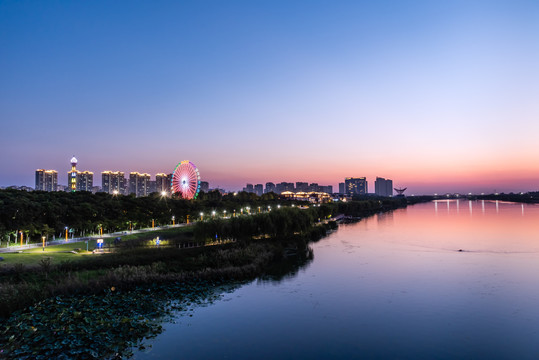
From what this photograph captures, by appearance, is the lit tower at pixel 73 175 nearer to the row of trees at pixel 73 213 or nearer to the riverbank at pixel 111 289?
the row of trees at pixel 73 213

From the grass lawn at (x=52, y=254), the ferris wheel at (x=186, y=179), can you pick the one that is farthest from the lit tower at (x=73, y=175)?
the grass lawn at (x=52, y=254)

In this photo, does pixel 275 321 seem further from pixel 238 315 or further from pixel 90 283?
pixel 90 283

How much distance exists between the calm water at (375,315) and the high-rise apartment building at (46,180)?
18356 cm

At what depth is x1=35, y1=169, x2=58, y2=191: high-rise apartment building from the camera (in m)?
180

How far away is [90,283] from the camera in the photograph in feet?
80.8

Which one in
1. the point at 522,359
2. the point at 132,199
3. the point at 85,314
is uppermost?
the point at 132,199

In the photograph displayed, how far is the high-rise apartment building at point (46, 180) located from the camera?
591 ft

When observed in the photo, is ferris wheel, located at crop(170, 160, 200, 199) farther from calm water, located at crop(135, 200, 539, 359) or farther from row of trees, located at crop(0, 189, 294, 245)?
calm water, located at crop(135, 200, 539, 359)

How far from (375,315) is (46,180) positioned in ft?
654

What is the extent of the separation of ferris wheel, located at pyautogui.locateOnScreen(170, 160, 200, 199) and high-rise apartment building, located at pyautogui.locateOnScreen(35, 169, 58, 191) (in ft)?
419

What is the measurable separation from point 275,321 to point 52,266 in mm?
17639

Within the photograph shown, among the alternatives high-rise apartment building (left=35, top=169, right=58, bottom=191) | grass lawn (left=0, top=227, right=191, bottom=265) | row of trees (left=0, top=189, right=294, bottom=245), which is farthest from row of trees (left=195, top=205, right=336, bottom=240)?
high-rise apartment building (left=35, top=169, right=58, bottom=191)

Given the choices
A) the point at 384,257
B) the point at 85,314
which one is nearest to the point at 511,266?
the point at 384,257

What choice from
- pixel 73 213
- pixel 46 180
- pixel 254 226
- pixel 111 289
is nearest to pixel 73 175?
pixel 46 180
